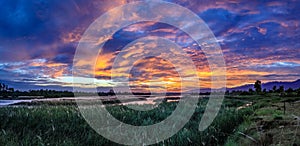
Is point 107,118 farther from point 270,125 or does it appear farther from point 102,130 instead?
point 270,125

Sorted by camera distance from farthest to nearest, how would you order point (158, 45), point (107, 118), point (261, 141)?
point (158, 45)
point (107, 118)
point (261, 141)

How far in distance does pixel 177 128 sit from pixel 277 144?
320cm

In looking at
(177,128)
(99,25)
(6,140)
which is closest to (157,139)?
(177,128)

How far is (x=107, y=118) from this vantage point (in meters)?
9.05

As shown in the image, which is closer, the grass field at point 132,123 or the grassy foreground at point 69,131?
the grass field at point 132,123

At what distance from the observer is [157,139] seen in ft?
19.9

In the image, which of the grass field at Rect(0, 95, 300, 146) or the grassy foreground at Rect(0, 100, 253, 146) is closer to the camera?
the grass field at Rect(0, 95, 300, 146)

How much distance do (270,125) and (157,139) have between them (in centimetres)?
245

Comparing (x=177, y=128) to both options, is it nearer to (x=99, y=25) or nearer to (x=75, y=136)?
(x=75, y=136)

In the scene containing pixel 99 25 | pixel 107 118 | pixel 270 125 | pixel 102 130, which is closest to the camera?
pixel 270 125

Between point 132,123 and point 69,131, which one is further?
point 132,123

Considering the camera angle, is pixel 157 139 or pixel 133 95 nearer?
pixel 157 139

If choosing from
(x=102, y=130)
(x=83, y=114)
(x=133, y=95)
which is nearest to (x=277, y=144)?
(x=102, y=130)

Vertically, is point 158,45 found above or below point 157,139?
above
